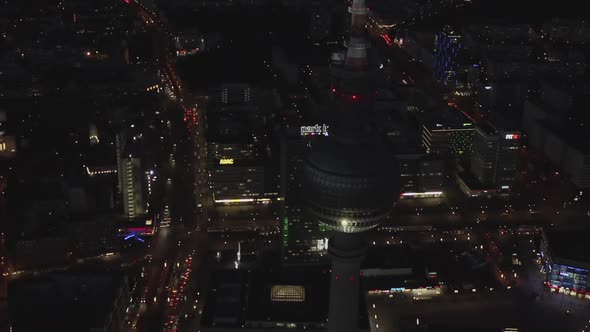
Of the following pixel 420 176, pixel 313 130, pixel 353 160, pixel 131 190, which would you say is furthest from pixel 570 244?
pixel 131 190

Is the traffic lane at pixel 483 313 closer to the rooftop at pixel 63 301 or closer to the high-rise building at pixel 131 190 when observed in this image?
the rooftop at pixel 63 301

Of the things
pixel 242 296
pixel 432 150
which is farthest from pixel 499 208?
pixel 242 296

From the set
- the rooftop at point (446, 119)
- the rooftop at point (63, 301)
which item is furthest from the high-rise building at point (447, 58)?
the rooftop at point (63, 301)

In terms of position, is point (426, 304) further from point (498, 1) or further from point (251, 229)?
point (498, 1)

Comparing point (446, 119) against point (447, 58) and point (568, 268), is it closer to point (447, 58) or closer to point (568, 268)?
point (447, 58)

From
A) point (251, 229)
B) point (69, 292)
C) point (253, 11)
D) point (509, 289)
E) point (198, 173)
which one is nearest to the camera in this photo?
point (69, 292)

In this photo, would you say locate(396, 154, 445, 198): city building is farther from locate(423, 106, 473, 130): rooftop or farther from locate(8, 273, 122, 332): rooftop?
locate(8, 273, 122, 332): rooftop

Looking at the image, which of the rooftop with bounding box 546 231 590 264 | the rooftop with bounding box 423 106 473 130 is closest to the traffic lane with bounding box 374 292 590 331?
the rooftop with bounding box 546 231 590 264
